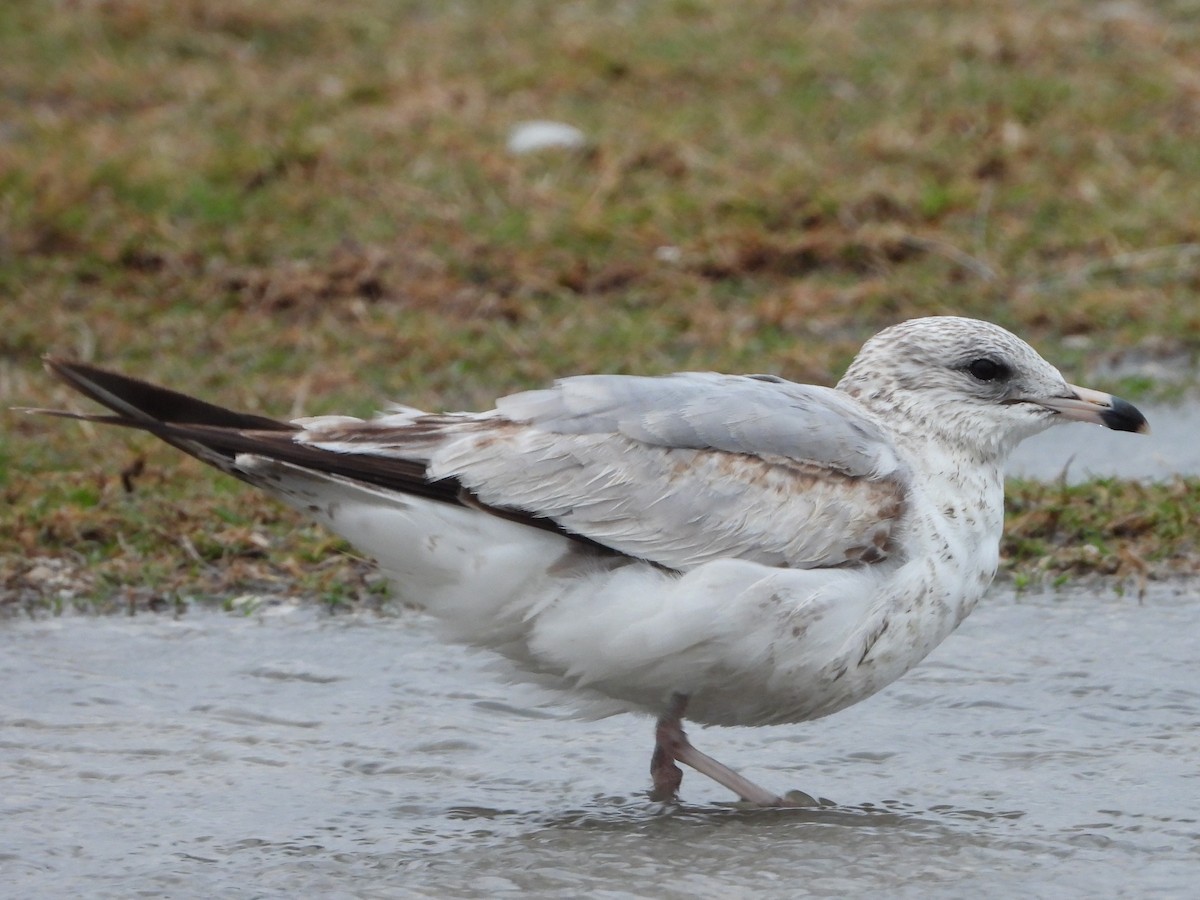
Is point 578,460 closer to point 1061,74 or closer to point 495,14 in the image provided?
point 1061,74

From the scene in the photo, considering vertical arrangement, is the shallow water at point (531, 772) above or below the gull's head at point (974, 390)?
below

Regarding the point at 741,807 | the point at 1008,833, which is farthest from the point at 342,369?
the point at 1008,833

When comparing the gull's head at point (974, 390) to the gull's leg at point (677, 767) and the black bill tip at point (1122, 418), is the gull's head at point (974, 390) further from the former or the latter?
the gull's leg at point (677, 767)

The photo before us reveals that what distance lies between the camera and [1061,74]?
998 centimetres

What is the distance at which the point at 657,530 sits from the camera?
419cm

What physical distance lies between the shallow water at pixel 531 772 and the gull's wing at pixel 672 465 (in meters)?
0.52

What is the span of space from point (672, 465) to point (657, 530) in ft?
0.54

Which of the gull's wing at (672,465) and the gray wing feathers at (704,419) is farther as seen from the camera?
the gray wing feathers at (704,419)

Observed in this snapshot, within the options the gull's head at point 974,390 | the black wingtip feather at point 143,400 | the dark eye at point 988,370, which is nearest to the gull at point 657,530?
the black wingtip feather at point 143,400

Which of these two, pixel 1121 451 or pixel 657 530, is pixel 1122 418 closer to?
pixel 657 530

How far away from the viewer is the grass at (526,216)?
22.7ft

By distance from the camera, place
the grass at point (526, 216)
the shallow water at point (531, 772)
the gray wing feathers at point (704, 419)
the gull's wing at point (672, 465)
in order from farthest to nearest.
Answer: the grass at point (526, 216)
the gray wing feathers at point (704, 419)
the gull's wing at point (672, 465)
the shallow water at point (531, 772)

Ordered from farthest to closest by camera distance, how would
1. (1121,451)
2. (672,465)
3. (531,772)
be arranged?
(1121,451) → (531,772) → (672,465)

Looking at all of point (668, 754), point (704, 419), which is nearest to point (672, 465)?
point (704, 419)
